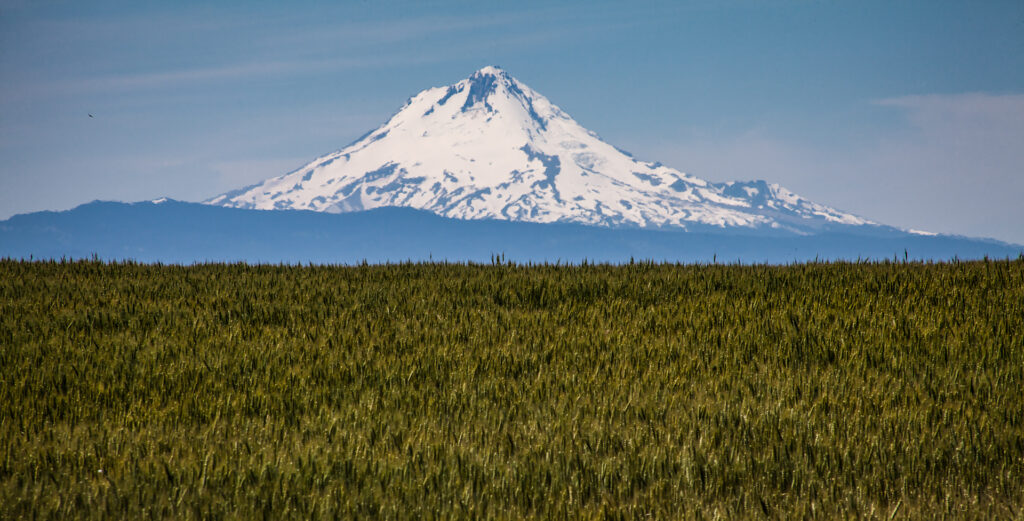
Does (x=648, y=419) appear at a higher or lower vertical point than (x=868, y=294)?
lower

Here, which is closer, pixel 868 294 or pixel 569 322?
pixel 569 322

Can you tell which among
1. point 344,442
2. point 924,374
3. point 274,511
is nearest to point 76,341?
point 344,442

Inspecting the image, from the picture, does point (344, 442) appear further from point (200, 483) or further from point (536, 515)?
point (536, 515)

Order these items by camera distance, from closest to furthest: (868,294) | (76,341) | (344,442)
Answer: (344,442) → (76,341) → (868,294)

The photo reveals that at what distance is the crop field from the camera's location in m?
4.58

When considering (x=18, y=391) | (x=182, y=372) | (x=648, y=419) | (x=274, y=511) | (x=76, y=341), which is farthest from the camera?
(x=76, y=341)

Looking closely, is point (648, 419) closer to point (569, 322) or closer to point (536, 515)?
point (536, 515)

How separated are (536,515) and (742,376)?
345 centimetres

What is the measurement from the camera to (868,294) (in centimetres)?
1024

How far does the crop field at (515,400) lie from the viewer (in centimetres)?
458

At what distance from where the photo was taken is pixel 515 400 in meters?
6.34

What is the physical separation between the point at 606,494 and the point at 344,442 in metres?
1.93

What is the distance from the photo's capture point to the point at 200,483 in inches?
181

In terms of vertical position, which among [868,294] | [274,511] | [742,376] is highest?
[868,294]
